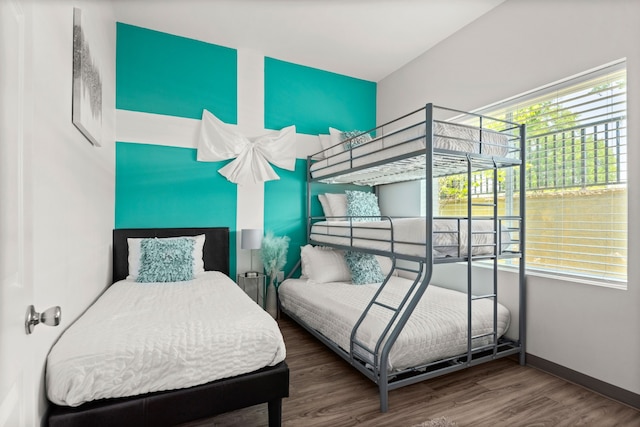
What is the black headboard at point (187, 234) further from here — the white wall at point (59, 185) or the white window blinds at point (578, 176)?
the white window blinds at point (578, 176)

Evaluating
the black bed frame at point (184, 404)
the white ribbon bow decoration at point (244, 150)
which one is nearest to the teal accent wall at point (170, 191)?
the white ribbon bow decoration at point (244, 150)

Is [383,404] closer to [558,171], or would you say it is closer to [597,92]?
[558,171]

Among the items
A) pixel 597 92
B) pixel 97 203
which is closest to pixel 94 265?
pixel 97 203

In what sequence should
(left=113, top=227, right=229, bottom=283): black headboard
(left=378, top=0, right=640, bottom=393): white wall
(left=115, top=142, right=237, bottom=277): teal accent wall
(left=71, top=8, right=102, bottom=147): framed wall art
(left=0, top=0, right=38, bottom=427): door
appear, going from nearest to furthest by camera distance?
(left=0, top=0, right=38, bottom=427): door, (left=71, top=8, right=102, bottom=147): framed wall art, (left=378, top=0, right=640, bottom=393): white wall, (left=113, top=227, right=229, bottom=283): black headboard, (left=115, top=142, right=237, bottom=277): teal accent wall

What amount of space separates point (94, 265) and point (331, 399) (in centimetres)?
185

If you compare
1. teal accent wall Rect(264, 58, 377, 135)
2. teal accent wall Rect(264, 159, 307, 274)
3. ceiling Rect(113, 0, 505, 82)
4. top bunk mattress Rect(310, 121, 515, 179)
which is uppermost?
ceiling Rect(113, 0, 505, 82)

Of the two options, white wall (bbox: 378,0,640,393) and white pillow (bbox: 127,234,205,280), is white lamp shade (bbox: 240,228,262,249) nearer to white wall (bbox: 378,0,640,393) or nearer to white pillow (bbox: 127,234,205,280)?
white pillow (bbox: 127,234,205,280)

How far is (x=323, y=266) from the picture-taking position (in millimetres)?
3342

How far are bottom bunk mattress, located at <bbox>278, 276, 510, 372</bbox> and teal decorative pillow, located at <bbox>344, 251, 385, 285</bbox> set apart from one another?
0.09 meters

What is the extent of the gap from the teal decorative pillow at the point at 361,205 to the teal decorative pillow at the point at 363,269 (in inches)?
19.8

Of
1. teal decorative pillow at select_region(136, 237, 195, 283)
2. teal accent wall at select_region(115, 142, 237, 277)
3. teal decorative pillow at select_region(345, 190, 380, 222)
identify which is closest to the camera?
teal decorative pillow at select_region(136, 237, 195, 283)

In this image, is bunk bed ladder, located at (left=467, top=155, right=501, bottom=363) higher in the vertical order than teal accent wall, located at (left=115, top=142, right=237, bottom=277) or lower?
lower

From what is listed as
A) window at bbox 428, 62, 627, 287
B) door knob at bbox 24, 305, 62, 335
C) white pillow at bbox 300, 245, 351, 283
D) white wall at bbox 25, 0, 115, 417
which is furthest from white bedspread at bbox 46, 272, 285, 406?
window at bbox 428, 62, 627, 287

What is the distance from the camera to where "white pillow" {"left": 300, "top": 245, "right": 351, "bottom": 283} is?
331 cm
